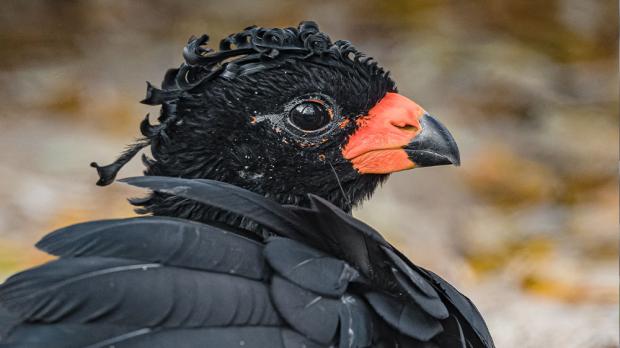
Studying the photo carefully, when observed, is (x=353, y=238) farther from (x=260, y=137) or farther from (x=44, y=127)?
(x=44, y=127)

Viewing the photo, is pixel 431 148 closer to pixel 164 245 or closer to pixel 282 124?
pixel 282 124

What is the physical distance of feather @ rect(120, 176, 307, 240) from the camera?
2.12m

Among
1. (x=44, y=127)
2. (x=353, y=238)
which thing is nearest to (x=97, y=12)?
(x=44, y=127)

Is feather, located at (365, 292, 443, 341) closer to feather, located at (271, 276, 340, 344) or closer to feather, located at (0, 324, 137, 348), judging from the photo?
feather, located at (271, 276, 340, 344)

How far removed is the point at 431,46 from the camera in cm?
717

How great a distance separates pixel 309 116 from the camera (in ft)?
9.04

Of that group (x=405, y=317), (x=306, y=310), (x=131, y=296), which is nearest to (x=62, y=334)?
(x=131, y=296)

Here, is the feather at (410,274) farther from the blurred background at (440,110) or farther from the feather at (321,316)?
the blurred background at (440,110)

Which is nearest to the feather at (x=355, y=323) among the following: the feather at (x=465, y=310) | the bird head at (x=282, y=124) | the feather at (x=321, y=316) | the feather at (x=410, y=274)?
the feather at (x=321, y=316)

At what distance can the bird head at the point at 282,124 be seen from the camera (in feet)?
8.93

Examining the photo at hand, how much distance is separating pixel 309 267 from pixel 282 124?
2.67 ft

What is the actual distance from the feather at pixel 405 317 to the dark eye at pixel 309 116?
829mm

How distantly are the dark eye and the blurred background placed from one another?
3640 millimetres

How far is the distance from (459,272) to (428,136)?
368 cm
